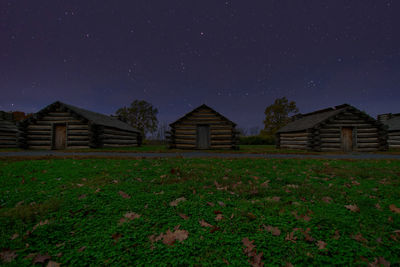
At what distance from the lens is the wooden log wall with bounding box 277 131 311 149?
16531 millimetres

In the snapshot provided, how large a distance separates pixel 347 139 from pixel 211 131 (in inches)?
517

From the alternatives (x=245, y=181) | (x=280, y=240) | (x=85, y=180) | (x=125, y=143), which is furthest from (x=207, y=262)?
(x=125, y=143)

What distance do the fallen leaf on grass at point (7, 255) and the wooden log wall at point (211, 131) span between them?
14841 mm

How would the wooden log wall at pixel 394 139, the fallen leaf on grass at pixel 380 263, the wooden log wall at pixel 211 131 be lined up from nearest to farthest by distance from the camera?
the fallen leaf on grass at pixel 380 263 → the wooden log wall at pixel 211 131 → the wooden log wall at pixel 394 139

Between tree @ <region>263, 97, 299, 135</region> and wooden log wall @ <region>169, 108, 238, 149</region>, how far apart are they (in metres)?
21.3

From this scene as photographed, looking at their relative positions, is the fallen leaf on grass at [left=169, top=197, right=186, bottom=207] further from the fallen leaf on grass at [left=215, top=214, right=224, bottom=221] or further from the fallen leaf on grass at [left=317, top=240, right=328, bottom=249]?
the fallen leaf on grass at [left=317, top=240, right=328, bottom=249]

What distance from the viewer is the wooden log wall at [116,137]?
16802 mm

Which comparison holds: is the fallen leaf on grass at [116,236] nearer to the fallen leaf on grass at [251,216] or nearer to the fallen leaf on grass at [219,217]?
the fallen leaf on grass at [219,217]

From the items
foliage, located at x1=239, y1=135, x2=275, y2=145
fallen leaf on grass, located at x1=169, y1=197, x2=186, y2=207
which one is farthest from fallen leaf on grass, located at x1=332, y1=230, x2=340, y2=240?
foliage, located at x1=239, y1=135, x2=275, y2=145

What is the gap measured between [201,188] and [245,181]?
137 centimetres

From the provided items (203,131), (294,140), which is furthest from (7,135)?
(294,140)

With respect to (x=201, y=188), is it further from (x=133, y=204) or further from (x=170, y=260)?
(x=170, y=260)

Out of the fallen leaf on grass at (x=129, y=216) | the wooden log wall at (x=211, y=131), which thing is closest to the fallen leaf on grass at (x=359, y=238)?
the fallen leaf on grass at (x=129, y=216)

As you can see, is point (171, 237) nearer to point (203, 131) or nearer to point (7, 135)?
point (203, 131)
